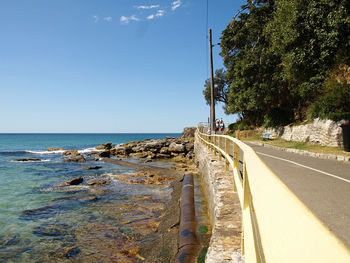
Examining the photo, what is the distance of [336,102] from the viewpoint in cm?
1392

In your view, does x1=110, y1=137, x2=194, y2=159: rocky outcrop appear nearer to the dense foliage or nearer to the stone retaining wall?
the dense foliage

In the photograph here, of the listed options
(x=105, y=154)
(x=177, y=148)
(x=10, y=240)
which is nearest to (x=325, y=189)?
(x=10, y=240)

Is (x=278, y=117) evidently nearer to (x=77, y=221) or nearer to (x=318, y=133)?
(x=318, y=133)

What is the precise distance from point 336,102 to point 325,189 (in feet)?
33.5

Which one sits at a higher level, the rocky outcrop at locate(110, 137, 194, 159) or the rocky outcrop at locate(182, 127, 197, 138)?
the rocky outcrop at locate(182, 127, 197, 138)

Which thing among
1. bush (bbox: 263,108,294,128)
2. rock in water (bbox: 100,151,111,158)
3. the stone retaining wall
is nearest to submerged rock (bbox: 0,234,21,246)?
the stone retaining wall

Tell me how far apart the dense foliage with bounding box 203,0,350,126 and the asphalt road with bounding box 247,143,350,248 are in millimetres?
6415

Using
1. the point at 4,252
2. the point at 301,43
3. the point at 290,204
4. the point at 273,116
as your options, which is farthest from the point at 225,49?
the point at 290,204

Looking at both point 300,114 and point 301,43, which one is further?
point 300,114

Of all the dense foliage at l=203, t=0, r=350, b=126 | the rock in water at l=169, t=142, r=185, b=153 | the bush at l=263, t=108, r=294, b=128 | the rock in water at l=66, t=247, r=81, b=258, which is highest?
the dense foliage at l=203, t=0, r=350, b=126

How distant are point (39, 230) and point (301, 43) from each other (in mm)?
17296

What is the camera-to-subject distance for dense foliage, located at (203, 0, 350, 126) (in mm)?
13453

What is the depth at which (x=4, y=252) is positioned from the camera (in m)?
6.82

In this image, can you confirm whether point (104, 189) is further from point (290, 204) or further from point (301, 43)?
point (301, 43)
